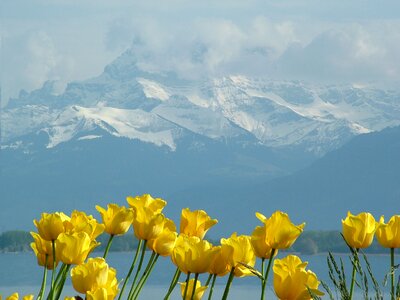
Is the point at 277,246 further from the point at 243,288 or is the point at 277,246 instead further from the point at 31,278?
the point at 31,278

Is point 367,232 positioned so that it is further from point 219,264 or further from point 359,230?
point 219,264

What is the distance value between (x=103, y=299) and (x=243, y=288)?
326 ft

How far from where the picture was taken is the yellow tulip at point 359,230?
11.3 feet

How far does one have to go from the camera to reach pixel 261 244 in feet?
11.1

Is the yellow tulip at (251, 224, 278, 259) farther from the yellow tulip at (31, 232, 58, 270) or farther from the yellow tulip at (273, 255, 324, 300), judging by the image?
the yellow tulip at (31, 232, 58, 270)

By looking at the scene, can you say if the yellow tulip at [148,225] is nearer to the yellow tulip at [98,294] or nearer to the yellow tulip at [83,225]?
the yellow tulip at [83,225]

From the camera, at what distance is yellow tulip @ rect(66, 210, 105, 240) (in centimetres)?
343

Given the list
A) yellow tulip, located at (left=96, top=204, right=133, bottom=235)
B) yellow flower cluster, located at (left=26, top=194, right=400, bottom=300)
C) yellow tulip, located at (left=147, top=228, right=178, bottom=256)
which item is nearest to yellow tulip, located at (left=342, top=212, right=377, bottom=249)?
yellow flower cluster, located at (left=26, top=194, right=400, bottom=300)

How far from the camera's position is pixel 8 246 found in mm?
155375

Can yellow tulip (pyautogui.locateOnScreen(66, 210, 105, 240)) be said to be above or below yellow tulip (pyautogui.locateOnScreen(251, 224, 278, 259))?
above

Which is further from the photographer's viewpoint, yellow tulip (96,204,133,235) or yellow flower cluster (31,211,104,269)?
yellow tulip (96,204,133,235)

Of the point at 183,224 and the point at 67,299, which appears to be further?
the point at 183,224

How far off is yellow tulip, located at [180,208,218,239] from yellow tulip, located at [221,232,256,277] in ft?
0.77

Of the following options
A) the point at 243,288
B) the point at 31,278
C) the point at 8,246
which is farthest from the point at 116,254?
the point at 243,288
